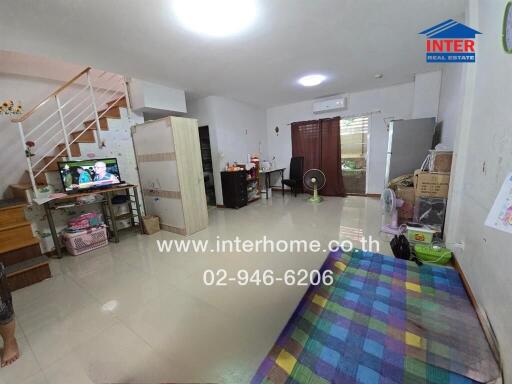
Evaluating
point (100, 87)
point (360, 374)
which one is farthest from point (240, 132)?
point (360, 374)

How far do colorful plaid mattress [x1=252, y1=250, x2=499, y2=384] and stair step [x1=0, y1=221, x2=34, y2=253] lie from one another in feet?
A: 9.52

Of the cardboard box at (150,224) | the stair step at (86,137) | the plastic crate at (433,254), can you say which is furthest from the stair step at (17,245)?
the plastic crate at (433,254)

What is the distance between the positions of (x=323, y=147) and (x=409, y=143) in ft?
6.96

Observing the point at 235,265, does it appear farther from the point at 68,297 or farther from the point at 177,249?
the point at 68,297

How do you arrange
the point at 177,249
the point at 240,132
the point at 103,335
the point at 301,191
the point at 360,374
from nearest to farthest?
1. the point at 360,374
2. the point at 103,335
3. the point at 177,249
4. the point at 240,132
5. the point at 301,191

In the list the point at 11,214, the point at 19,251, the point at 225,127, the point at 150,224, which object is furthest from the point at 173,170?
the point at 225,127

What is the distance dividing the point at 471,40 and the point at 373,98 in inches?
115

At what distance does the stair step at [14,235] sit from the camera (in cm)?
220

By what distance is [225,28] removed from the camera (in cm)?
204

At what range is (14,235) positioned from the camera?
89.4 inches

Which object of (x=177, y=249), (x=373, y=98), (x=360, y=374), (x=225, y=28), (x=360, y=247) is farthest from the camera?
(x=373, y=98)

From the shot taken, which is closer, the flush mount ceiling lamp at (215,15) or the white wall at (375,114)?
the flush mount ceiling lamp at (215,15)

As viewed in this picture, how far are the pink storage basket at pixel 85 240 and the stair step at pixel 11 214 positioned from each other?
0.54 m

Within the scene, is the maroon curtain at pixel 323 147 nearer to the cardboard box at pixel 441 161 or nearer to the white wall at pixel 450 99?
the white wall at pixel 450 99
